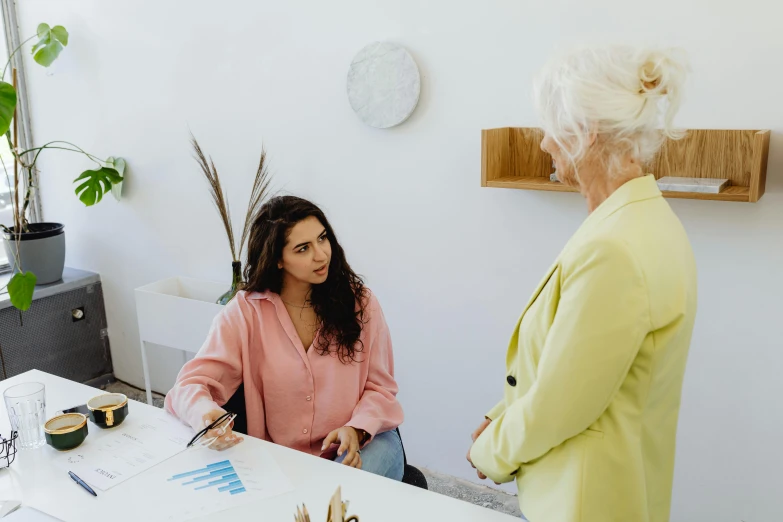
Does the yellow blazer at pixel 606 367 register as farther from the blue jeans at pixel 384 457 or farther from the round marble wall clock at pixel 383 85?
the round marble wall clock at pixel 383 85

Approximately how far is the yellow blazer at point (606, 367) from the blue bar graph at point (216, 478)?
1.85 feet

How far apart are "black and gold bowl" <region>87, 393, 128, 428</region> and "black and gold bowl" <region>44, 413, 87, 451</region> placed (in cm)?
4

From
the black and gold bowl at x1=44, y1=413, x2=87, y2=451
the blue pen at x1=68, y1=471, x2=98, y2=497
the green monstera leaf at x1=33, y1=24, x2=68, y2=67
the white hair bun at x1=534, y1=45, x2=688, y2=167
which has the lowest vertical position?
the blue pen at x1=68, y1=471, x2=98, y2=497

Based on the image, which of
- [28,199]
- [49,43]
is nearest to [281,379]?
[28,199]

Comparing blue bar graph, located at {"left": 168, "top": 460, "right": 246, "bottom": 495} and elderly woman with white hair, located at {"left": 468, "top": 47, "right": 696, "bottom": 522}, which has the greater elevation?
elderly woman with white hair, located at {"left": 468, "top": 47, "right": 696, "bottom": 522}

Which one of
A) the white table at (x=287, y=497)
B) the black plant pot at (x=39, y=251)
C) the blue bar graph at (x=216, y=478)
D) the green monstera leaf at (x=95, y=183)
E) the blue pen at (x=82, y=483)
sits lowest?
the white table at (x=287, y=497)

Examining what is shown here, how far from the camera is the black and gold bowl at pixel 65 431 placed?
5.42 ft

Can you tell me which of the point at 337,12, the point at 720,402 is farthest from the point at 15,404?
the point at 720,402

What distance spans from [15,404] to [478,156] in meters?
1.60

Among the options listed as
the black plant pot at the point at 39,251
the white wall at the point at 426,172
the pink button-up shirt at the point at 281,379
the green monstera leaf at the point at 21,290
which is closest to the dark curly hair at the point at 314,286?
the pink button-up shirt at the point at 281,379

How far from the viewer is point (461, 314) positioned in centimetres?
267

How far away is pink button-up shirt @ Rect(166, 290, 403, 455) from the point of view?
1909mm

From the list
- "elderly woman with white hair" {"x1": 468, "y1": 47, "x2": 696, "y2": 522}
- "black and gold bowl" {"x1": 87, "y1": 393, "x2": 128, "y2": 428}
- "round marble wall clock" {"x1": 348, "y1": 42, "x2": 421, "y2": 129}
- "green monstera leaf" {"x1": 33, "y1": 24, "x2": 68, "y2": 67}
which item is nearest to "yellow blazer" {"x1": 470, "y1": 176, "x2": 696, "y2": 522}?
"elderly woman with white hair" {"x1": 468, "y1": 47, "x2": 696, "y2": 522}

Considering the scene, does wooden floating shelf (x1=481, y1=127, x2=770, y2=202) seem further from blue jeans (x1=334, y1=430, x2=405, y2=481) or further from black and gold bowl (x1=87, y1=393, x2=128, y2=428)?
black and gold bowl (x1=87, y1=393, x2=128, y2=428)
